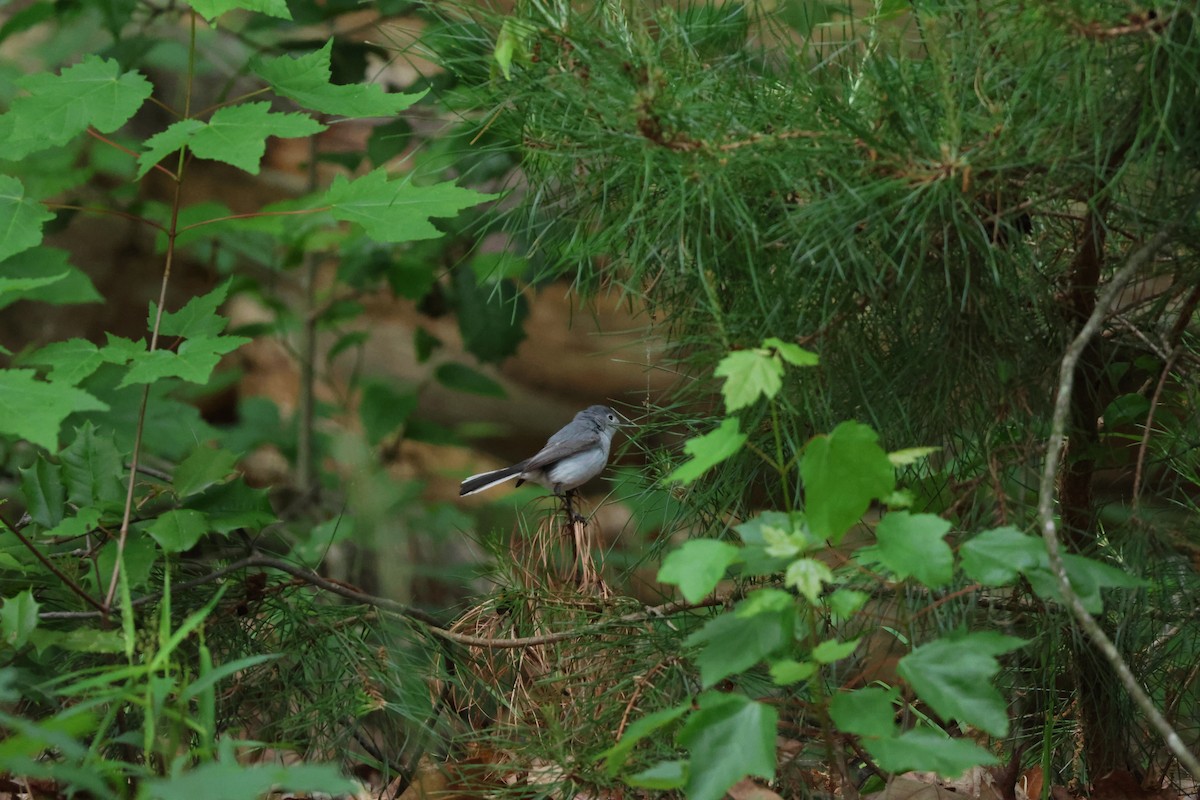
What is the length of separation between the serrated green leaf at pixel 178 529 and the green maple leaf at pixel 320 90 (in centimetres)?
55

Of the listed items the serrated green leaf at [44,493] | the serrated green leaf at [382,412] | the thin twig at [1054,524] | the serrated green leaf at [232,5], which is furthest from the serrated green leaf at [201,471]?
the serrated green leaf at [382,412]

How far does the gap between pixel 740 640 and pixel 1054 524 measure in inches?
Result: 12.4

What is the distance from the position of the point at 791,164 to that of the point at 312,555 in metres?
1.43

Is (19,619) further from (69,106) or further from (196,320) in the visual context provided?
(69,106)

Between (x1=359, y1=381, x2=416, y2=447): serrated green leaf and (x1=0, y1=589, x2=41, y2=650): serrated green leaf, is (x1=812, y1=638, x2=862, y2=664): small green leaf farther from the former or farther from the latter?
(x1=359, y1=381, x2=416, y2=447): serrated green leaf

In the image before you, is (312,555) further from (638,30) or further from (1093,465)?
(1093,465)

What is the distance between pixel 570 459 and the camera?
1.78 m

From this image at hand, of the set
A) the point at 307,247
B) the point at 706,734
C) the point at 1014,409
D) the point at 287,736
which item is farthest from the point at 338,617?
the point at 307,247

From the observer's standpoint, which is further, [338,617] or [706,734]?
[338,617]

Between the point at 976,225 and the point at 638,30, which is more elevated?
the point at 638,30

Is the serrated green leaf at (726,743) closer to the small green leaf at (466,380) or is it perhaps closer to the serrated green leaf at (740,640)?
the serrated green leaf at (740,640)

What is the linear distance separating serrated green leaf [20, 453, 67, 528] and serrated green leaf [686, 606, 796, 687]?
34.5 inches

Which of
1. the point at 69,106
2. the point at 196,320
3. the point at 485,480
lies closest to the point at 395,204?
the point at 196,320

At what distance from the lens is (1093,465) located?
4.23 ft
